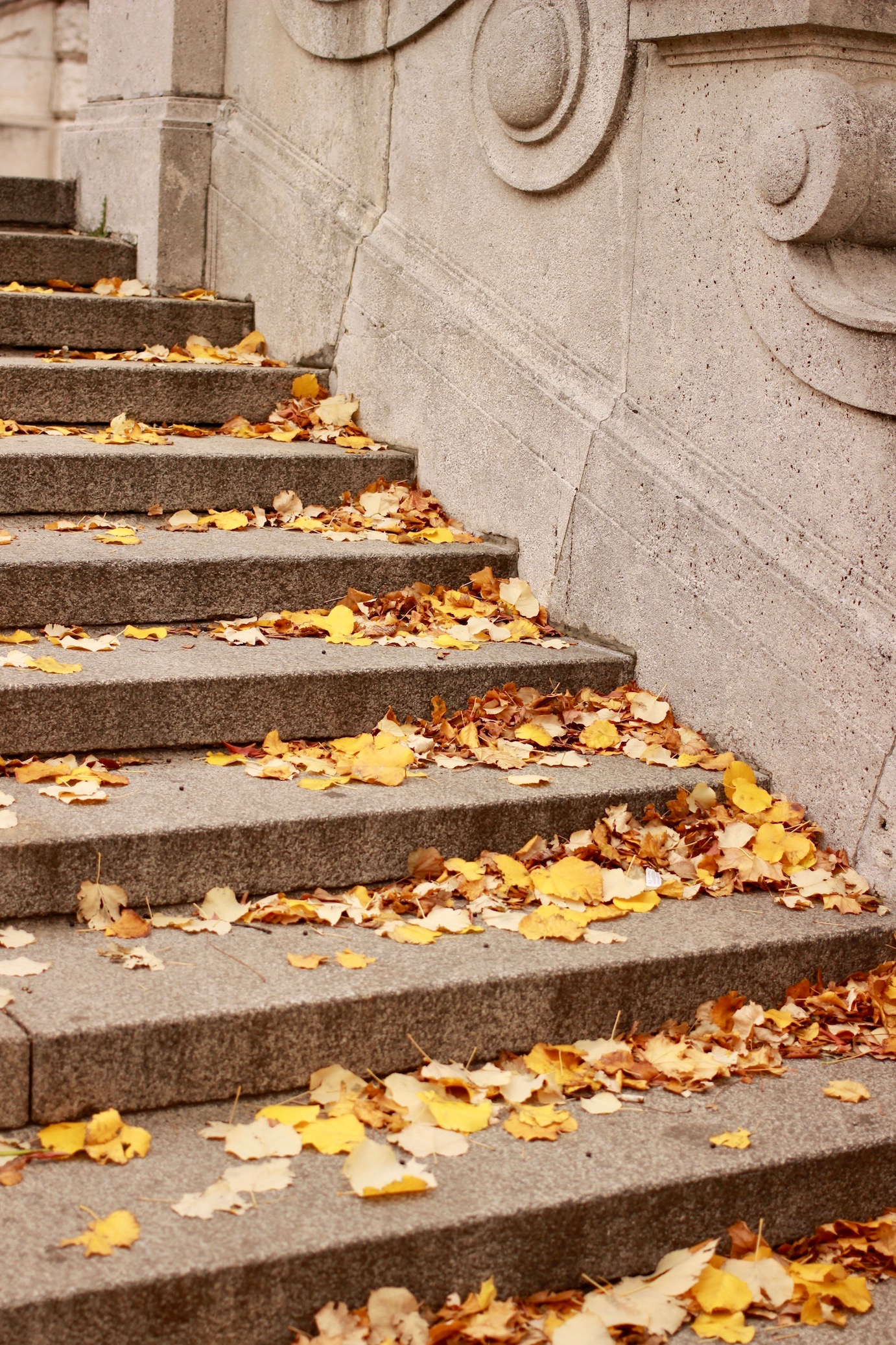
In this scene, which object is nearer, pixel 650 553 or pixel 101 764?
pixel 101 764

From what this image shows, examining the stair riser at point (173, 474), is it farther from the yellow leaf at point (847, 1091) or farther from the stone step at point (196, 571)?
the yellow leaf at point (847, 1091)

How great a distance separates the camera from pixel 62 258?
561 centimetres

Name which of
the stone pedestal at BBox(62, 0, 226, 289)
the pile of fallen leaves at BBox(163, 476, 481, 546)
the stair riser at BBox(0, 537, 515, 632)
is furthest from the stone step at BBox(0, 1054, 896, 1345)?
the stone pedestal at BBox(62, 0, 226, 289)

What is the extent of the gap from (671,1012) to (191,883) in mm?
1084

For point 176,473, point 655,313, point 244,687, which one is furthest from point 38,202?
point 244,687

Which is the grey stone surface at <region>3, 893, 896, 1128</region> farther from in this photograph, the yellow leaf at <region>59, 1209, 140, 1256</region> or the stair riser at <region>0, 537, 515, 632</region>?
the stair riser at <region>0, 537, 515, 632</region>

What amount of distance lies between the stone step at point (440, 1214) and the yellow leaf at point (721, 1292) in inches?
3.8

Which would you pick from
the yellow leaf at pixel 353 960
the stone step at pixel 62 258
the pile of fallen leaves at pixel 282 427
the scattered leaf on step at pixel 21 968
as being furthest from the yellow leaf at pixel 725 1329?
the stone step at pixel 62 258

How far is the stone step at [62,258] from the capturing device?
17.9ft

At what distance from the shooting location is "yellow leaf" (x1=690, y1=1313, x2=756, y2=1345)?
254 centimetres

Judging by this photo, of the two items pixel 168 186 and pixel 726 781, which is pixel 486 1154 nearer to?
pixel 726 781

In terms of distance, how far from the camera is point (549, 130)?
4.30 meters

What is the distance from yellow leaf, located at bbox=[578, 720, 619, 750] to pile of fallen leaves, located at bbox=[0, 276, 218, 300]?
2629mm

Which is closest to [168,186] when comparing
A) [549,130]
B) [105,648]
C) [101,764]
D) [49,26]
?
[549,130]
